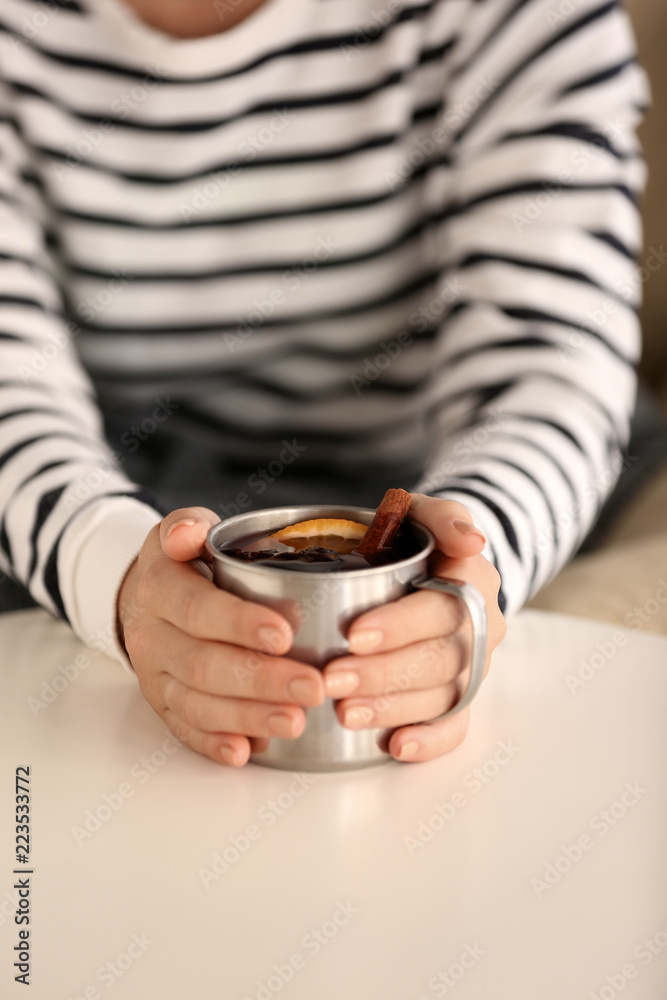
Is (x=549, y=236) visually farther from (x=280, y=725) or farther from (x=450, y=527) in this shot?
(x=280, y=725)

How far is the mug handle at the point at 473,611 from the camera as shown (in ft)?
1.30

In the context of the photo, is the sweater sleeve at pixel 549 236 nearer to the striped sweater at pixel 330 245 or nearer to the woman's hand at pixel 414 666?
the striped sweater at pixel 330 245

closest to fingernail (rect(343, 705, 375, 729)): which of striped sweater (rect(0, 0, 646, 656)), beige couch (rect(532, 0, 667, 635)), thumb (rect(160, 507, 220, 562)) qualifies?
thumb (rect(160, 507, 220, 562))

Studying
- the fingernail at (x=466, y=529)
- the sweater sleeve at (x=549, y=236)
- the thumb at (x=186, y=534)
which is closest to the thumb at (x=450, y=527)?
the fingernail at (x=466, y=529)

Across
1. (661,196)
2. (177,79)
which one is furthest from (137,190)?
(661,196)

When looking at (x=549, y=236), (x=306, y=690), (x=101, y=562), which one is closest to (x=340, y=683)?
(x=306, y=690)

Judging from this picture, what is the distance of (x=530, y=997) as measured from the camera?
0.29 metres

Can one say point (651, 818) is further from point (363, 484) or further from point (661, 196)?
point (661, 196)

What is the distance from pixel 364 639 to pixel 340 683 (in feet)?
0.07

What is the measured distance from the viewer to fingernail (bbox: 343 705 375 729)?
1.30ft

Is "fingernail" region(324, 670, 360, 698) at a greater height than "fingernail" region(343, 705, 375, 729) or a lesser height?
greater

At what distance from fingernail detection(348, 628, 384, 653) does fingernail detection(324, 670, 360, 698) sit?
0.04ft

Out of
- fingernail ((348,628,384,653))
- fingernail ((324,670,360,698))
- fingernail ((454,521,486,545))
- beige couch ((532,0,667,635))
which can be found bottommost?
beige couch ((532,0,667,635))

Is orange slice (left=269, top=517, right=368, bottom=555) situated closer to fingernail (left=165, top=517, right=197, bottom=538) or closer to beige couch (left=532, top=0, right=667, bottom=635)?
fingernail (left=165, top=517, right=197, bottom=538)
